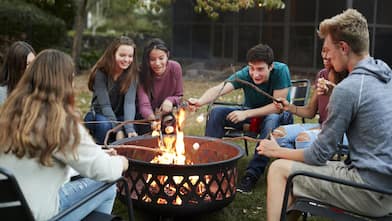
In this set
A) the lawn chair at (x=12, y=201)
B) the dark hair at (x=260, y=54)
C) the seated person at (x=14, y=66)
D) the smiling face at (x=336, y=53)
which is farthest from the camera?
the dark hair at (x=260, y=54)

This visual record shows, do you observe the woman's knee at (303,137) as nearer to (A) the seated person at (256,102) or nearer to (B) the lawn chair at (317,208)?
(A) the seated person at (256,102)

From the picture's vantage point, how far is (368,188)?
2.37 m

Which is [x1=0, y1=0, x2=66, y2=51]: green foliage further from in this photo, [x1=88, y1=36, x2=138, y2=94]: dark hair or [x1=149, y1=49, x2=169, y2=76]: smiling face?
[x1=149, y1=49, x2=169, y2=76]: smiling face

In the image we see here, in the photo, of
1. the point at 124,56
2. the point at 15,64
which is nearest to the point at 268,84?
the point at 124,56

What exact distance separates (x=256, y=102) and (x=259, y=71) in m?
0.41

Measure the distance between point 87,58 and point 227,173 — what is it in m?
11.6

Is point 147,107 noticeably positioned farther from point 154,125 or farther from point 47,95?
point 47,95

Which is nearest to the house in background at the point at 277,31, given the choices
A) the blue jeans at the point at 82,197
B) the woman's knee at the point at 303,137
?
the woman's knee at the point at 303,137

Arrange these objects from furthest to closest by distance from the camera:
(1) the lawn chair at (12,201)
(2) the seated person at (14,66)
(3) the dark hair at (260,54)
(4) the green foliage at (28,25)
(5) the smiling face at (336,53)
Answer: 1. (4) the green foliage at (28,25)
2. (3) the dark hair at (260,54)
3. (2) the seated person at (14,66)
4. (5) the smiling face at (336,53)
5. (1) the lawn chair at (12,201)

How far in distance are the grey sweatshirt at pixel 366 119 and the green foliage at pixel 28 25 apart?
10386 millimetres

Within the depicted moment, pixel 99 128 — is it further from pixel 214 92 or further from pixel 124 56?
pixel 214 92

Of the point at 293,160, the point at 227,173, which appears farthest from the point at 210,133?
the point at 293,160

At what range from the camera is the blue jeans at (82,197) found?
98.0 inches

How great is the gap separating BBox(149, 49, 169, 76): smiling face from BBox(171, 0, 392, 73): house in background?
8.03 metres
